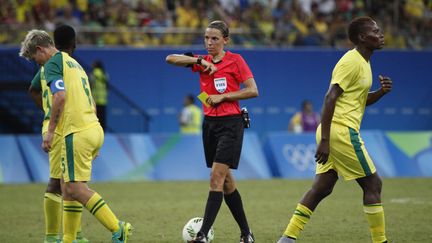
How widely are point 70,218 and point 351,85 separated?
3246mm

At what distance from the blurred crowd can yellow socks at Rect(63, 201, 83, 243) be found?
14135mm

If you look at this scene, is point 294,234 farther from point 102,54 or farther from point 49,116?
point 102,54

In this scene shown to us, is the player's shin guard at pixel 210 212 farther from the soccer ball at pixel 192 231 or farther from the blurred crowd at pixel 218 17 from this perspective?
the blurred crowd at pixel 218 17

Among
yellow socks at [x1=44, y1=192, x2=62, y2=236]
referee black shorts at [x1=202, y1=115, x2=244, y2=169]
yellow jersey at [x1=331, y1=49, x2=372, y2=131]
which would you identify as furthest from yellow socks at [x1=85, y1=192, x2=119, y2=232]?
yellow jersey at [x1=331, y1=49, x2=372, y2=131]

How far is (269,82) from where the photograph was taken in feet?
87.9

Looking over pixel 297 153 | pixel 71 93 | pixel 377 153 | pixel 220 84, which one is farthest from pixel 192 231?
pixel 377 153

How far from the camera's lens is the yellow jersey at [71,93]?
9.00m

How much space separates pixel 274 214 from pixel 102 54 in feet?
41.5

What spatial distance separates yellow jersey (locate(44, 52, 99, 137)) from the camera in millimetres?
9000

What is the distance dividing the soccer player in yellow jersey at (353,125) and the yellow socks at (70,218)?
2.20 meters

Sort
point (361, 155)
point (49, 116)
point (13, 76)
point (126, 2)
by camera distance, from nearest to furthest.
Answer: point (361, 155), point (49, 116), point (13, 76), point (126, 2)

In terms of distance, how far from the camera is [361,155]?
8742 mm

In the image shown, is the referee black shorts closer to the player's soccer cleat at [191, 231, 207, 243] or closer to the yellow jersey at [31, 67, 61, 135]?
the player's soccer cleat at [191, 231, 207, 243]

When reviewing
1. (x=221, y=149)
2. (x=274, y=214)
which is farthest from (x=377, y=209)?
(x=274, y=214)
